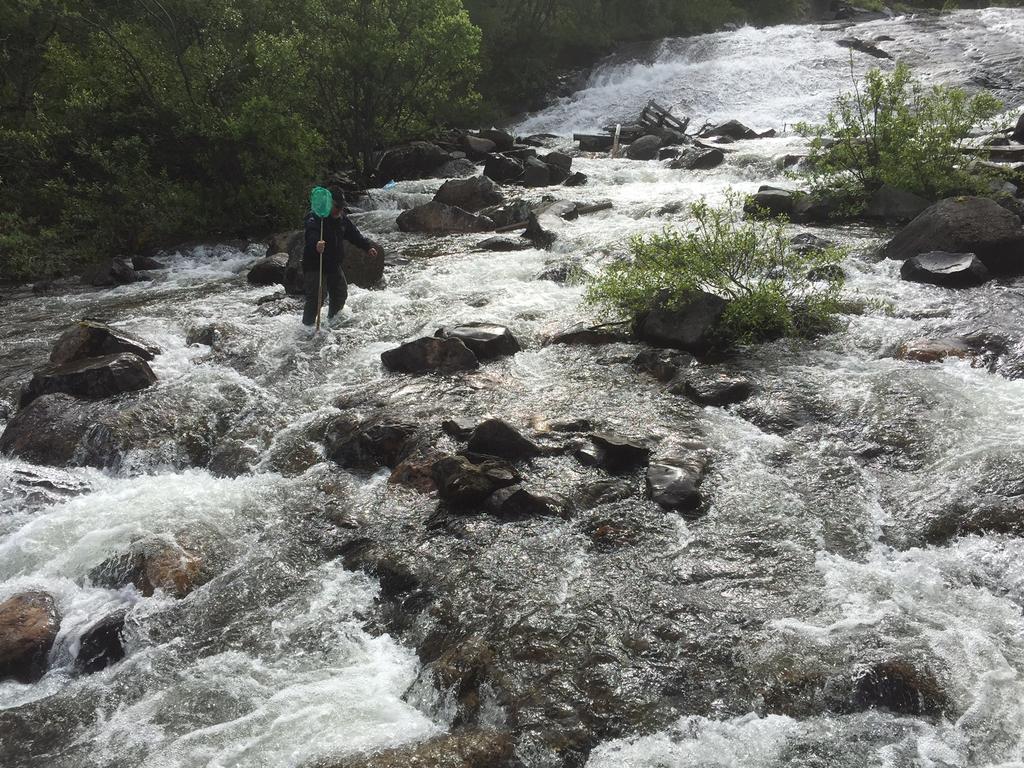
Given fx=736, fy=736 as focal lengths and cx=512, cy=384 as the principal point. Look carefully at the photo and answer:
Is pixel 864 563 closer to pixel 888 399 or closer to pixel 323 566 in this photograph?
pixel 888 399

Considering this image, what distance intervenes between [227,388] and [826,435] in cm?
753

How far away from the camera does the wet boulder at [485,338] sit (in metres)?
10.4

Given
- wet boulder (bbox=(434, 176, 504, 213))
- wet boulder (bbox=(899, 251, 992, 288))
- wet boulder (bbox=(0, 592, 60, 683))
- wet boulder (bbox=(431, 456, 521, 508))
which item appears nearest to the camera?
wet boulder (bbox=(0, 592, 60, 683))

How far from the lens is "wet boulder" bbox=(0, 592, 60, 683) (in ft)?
18.5

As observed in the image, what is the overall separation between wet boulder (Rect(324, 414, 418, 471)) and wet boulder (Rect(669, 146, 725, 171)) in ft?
50.0

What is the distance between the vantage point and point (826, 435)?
7891mm

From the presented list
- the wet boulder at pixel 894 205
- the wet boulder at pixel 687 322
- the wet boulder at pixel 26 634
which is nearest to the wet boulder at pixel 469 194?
the wet boulder at pixel 894 205

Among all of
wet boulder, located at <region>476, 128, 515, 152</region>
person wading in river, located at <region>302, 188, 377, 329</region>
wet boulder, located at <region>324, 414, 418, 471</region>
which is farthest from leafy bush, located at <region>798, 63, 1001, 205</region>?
wet boulder, located at <region>476, 128, 515, 152</region>

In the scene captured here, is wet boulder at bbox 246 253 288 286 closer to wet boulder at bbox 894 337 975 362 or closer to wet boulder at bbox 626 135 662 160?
wet boulder at bbox 894 337 975 362

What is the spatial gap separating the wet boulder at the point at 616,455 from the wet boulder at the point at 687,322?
2674 mm

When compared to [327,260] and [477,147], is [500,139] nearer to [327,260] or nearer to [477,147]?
[477,147]

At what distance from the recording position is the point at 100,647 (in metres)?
5.79

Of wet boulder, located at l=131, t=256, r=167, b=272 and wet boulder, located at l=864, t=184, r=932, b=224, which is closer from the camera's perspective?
wet boulder, located at l=864, t=184, r=932, b=224

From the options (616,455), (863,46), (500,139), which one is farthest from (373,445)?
(863,46)
